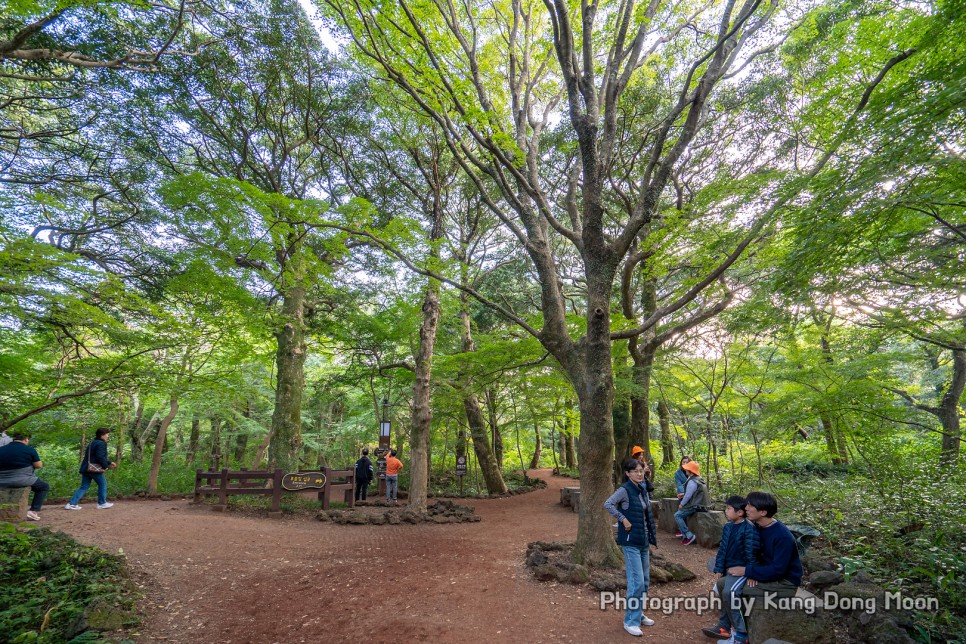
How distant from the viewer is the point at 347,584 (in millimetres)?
5191

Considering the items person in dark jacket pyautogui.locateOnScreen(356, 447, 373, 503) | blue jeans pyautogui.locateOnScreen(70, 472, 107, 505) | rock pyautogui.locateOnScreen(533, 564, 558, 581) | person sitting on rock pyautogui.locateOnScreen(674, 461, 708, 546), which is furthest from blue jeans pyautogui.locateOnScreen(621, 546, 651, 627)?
blue jeans pyautogui.locateOnScreen(70, 472, 107, 505)

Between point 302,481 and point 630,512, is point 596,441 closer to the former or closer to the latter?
point 630,512

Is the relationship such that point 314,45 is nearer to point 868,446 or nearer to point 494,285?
point 494,285

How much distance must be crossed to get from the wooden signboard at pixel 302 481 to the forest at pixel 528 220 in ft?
3.77

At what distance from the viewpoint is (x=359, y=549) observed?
22.9 ft

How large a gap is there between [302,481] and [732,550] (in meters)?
9.44

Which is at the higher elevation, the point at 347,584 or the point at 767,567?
the point at 767,567

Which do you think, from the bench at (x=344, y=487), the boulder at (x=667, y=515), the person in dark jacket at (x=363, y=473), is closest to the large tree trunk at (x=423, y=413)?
the bench at (x=344, y=487)

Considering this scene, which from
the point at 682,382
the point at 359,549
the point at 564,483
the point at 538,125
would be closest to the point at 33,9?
the point at 538,125

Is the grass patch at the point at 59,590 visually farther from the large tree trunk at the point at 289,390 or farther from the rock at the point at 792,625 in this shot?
the large tree trunk at the point at 289,390

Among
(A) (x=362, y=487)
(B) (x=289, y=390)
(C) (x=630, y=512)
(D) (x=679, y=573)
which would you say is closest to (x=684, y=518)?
(D) (x=679, y=573)

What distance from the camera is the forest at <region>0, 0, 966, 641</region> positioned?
4641 millimetres

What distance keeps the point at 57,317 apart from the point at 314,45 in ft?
27.3

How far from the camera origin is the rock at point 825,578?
4.22m
